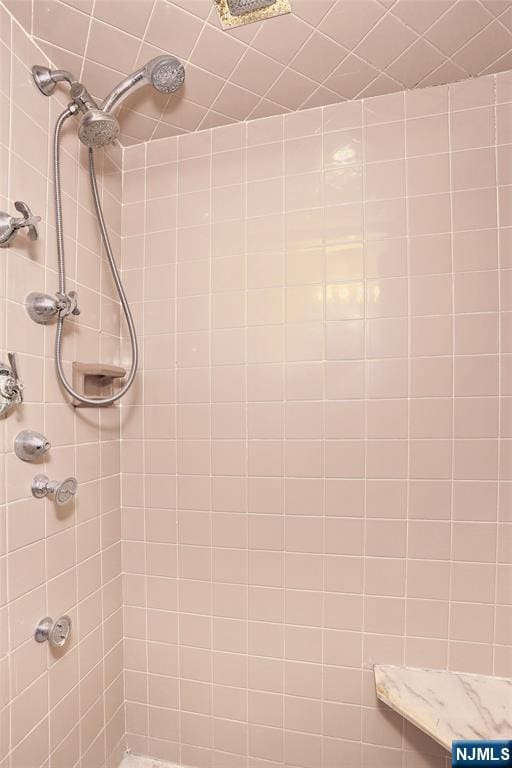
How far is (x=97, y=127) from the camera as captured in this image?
93 cm

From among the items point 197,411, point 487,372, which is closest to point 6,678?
point 197,411

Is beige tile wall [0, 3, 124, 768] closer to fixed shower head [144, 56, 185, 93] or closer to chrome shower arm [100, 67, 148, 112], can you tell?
chrome shower arm [100, 67, 148, 112]

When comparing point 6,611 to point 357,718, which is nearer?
point 6,611

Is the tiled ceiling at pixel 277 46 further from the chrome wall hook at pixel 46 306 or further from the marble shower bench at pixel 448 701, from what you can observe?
the marble shower bench at pixel 448 701

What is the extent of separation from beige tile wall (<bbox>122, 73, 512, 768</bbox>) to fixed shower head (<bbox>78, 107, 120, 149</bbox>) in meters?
0.29

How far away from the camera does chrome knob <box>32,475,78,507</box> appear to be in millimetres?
891

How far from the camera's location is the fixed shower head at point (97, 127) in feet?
2.99

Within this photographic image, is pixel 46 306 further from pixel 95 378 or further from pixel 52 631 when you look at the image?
Result: pixel 52 631

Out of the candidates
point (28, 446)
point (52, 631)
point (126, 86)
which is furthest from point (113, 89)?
point (52, 631)

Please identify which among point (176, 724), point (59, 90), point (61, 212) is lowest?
point (176, 724)

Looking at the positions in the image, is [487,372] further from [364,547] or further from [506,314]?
[364,547]

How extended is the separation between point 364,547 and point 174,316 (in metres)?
0.95

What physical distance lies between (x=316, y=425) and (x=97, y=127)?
100 centimetres

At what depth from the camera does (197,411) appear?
1.20 m
